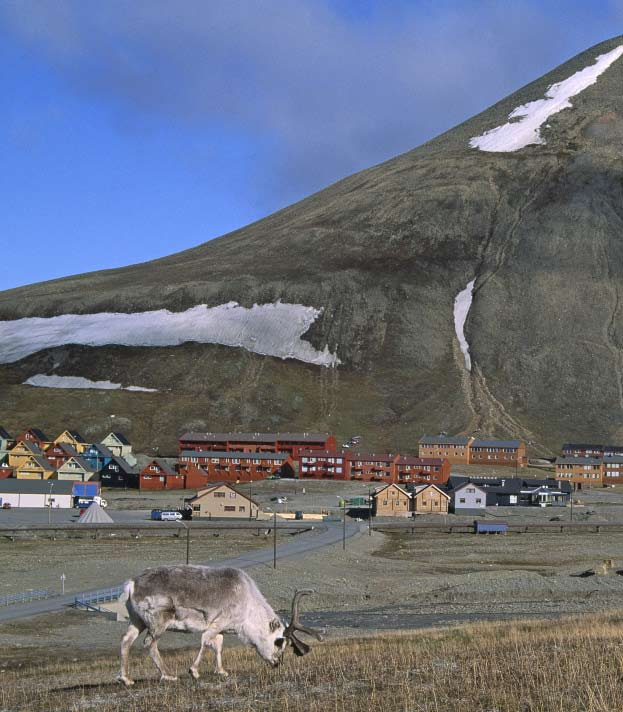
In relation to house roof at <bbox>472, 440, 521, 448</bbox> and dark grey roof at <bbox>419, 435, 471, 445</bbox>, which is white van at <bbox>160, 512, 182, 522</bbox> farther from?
house roof at <bbox>472, 440, 521, 448</bbox>

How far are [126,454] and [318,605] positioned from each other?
107718 millimetres

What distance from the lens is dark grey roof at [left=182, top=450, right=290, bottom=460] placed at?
154125mm

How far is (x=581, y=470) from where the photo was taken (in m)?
161

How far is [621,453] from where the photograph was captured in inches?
6619

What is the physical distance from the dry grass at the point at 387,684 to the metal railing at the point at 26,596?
2871 cm

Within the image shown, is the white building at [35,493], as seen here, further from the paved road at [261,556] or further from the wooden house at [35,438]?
the paved road at [261,556]

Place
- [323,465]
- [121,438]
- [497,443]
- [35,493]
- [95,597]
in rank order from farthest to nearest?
[497,443] < [121,438] < [323,465] < [35,493] < [95,597]

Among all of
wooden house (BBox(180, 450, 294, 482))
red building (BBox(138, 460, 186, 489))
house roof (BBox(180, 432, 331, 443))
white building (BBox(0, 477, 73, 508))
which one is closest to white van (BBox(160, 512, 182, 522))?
white building (BBox(0, 477, 73, 508))

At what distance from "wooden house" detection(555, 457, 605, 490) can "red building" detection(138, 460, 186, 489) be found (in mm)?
61756

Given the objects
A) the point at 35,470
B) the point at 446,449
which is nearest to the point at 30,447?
the point at 35,470

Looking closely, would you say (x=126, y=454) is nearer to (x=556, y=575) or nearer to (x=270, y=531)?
(x=270, y=531)

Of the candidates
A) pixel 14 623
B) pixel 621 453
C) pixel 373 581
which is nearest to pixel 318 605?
pixel 373 581

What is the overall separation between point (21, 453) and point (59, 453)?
5.69 metres

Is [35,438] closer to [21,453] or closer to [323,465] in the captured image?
[21,453]
